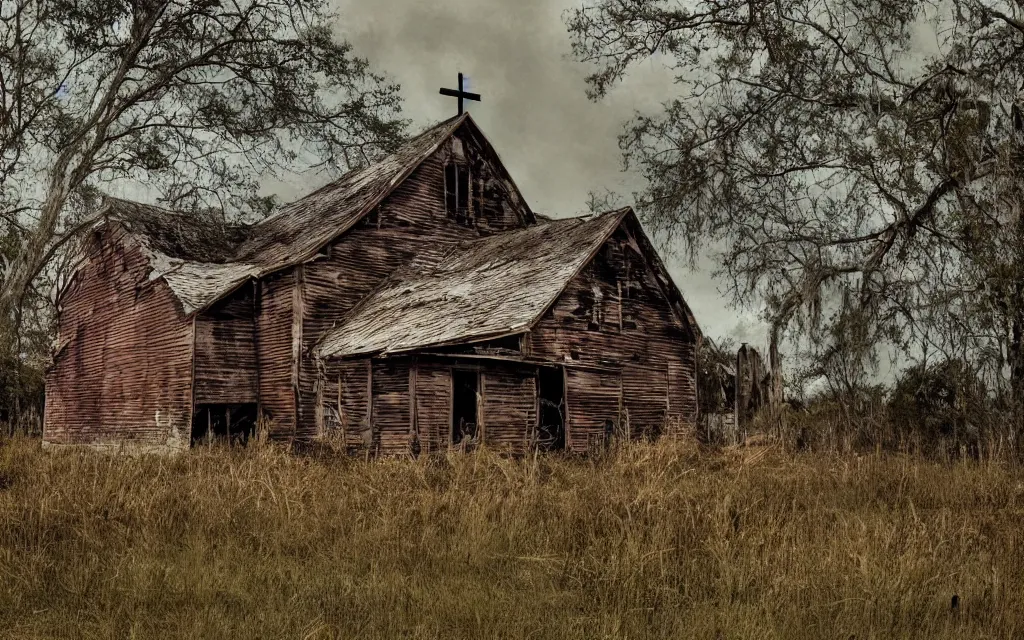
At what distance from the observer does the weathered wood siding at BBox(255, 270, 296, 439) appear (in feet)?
59.9

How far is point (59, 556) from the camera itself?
692 cm

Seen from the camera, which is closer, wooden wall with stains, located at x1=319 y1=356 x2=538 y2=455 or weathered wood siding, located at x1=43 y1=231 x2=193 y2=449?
wooden wall with stains, located at x1=319 y1=356 x2=538 y2=455

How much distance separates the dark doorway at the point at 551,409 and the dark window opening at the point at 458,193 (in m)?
5.34

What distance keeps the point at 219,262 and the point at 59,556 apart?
1561cm

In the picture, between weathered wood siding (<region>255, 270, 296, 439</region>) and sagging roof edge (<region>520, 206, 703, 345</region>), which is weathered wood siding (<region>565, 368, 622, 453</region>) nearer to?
sagging roof edge (<region>520, 206, 703, 345</region>)

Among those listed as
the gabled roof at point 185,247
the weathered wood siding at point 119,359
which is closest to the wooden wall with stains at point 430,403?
the gabled roof at point 185,247

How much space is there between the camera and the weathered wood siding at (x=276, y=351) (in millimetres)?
18250

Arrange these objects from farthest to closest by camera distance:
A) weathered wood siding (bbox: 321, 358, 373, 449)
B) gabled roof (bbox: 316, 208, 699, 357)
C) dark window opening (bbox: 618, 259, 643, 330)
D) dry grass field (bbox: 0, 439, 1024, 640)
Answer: dark window opening (bbox: 618, 259, 643, 330)
weathered wood siding (bbox: 321, 358, 373, 449)
gabled roof (bbox: 316, 208, 699, 357)
dry grass field (bbox: 0, 439, 1024, 640)

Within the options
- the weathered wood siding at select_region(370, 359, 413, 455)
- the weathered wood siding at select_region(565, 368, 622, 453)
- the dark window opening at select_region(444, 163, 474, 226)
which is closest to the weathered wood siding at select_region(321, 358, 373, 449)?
the weathered wood siding at select_region(370, 359, 413, 455)

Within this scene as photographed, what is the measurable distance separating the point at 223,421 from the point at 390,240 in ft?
18.7

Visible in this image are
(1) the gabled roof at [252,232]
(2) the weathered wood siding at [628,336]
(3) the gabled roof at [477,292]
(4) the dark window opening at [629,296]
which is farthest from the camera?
(1) the gabled roof at [252,232]

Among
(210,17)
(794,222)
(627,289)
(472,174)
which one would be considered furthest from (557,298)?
(210,17)

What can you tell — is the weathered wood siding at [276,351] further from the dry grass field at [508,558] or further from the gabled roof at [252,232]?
the dry grass field at [508,558]

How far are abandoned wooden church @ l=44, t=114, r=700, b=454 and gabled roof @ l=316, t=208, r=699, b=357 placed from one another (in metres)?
0.06
